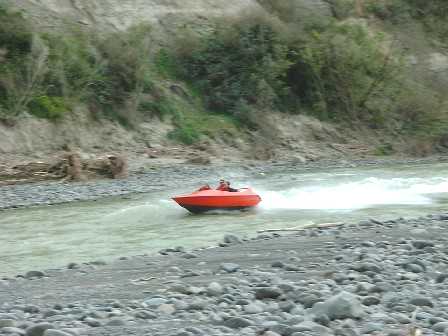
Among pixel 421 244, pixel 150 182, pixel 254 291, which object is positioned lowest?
pixel 254 291

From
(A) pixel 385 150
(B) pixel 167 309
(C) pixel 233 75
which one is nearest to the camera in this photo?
(B) pixel 167 309

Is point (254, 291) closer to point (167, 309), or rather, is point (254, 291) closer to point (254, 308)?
point (254, 308)

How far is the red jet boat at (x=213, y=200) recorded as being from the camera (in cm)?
1994

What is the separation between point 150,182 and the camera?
28.2m

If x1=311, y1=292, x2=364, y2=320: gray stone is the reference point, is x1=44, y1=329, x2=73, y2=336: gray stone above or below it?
below

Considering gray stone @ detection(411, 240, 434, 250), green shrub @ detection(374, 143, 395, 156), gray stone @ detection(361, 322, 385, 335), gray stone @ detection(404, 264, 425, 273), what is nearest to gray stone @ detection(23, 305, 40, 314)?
gray stone @ detection(361, 322, 385, 335)

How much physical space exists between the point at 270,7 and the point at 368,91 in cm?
821

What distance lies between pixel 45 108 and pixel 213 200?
→ 14.6 metres

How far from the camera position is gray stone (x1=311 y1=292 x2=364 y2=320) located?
691cm

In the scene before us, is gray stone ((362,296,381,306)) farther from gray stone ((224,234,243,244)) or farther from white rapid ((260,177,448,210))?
white rapid ((260,177,448,210))

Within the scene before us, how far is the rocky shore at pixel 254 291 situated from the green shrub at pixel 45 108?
2012 centimetres

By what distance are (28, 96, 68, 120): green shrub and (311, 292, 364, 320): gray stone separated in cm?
2667

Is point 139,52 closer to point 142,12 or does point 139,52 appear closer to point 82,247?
point 142,12

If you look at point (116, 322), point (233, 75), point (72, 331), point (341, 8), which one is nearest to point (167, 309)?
point (116, 322)
